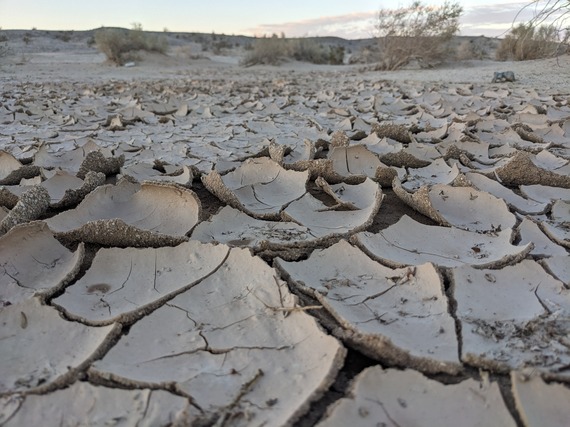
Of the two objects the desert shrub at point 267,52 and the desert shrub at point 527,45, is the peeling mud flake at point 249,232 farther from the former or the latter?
the desert shrub at point 267,52

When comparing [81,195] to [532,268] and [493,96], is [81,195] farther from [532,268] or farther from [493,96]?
[493,96]

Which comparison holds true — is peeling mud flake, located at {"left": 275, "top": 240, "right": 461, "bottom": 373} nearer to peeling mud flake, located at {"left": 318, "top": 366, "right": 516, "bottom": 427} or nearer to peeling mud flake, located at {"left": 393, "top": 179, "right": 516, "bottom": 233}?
peeling mud flake, located at {"left": 318, "top": 366, "right": 516, "bottom": 427}

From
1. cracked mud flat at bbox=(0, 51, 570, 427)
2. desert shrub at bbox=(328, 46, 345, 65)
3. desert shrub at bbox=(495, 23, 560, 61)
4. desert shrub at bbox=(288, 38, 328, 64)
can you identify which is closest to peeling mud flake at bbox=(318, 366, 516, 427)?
cracked mud flat at bbox=(0, 51, 570, 427)

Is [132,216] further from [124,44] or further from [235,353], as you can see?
[124,44]

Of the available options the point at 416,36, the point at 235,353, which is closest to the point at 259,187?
the point at 235,353

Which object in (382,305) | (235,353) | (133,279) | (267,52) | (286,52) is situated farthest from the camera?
(286,52)

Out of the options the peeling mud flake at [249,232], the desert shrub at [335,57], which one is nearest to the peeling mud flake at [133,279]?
the peeling mud flake at [249,232]

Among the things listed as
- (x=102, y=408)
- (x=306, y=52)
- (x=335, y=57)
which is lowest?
(x=102, y=408)

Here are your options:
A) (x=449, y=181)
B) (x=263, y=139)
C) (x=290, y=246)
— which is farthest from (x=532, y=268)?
(x=263, y=139)
